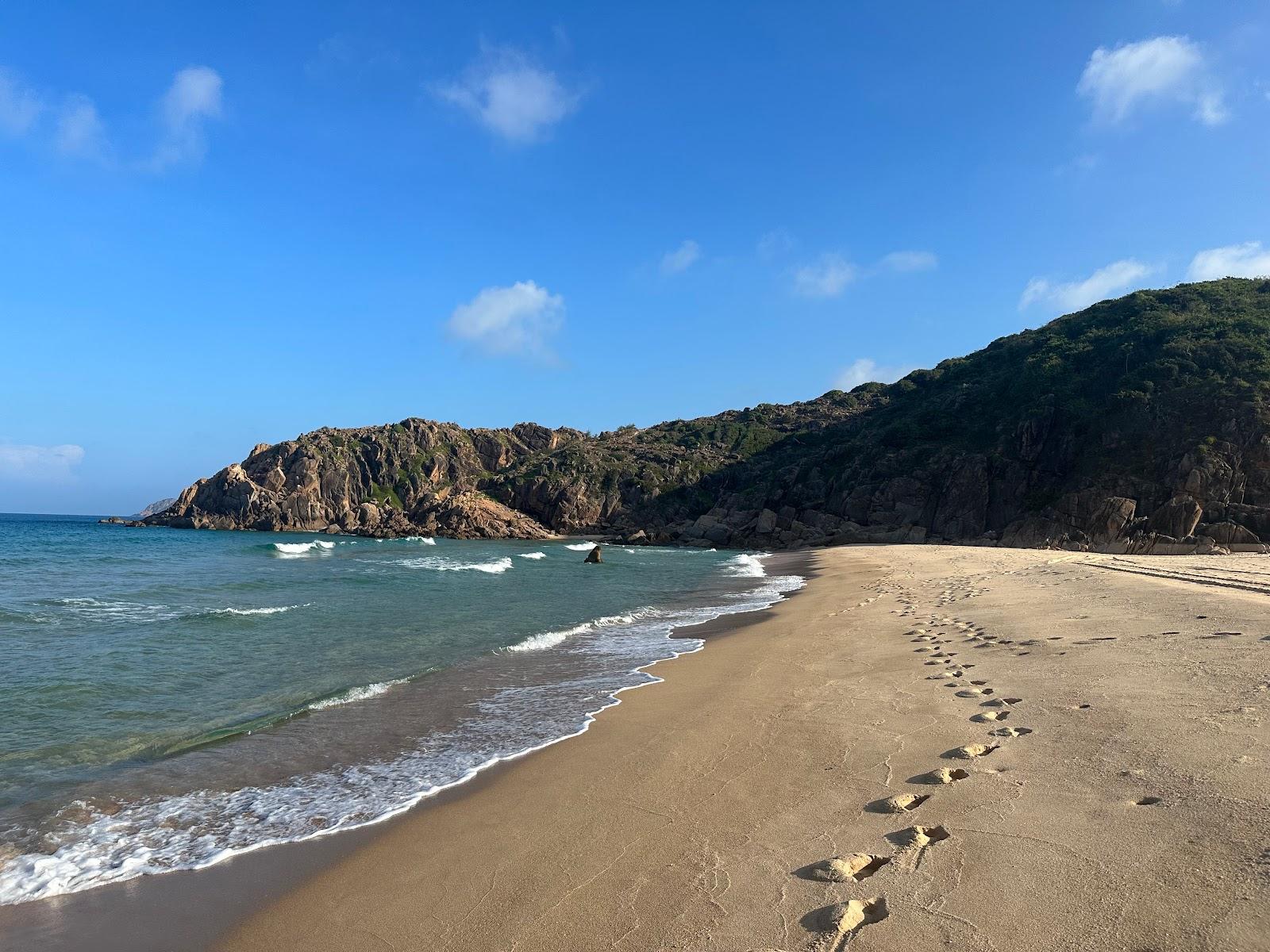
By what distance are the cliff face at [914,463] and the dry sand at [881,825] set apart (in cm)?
4216

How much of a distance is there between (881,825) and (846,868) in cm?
76

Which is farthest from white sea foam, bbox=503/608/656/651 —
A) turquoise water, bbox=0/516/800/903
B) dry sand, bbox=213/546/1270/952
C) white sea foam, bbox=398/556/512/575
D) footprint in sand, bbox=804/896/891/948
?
white sea foam, bbox=398/556/512/575

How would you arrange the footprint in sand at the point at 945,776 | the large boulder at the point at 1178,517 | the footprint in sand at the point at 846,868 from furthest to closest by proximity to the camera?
1. the large boulder at the point at 1178,517
2. the footprint in sand at the point at 945,776
3. the footprint in sand at the point at 846,868

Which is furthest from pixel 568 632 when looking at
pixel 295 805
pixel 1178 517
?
pixel 1178 517

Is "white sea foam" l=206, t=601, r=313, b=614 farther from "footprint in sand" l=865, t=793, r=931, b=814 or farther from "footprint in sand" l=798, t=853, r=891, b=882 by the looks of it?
"footprint in sand" l=798, t=853, r=891, b=882

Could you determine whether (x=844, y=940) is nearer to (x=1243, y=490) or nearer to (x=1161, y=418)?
(x=1243, y=490)

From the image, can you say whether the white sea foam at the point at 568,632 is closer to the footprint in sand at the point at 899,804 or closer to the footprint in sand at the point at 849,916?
the footprint in sand at the point at 899,804

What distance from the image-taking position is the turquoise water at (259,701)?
6500 millimetres

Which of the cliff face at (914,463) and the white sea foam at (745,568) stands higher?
the cliff face at (914,463)

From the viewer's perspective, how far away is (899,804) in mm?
5121

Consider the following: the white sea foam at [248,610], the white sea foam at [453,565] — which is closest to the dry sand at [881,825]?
the white sea foam at [248,610]

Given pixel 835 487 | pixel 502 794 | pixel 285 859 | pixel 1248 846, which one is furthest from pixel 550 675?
pixel 835 487

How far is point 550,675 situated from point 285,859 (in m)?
7.17

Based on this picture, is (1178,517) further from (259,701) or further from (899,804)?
(259,701)
